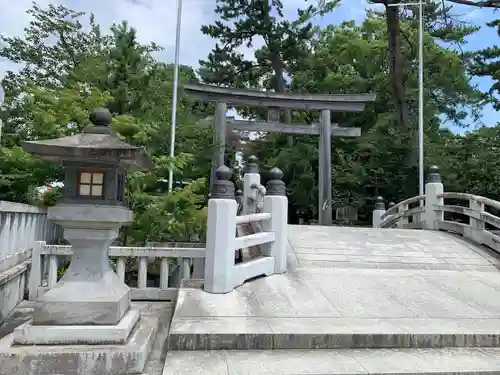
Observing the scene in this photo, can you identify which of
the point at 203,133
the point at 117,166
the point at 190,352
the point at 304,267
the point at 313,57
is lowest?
the point at 190,352

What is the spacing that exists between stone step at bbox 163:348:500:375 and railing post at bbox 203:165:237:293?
1.38m

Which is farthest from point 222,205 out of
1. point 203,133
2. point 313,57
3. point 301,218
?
point 313,57

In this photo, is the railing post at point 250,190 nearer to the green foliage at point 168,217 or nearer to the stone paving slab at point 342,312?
the green foliage at point 168,217

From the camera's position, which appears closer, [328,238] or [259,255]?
[259,255]

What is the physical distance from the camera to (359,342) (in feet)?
12.6

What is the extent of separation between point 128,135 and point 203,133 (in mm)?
3388

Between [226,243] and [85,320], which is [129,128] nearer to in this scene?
[226,243]

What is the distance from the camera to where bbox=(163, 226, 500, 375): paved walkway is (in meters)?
3.48

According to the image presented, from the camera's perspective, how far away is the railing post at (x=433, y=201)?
33.1 ft

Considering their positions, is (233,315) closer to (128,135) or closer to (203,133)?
(128,135)

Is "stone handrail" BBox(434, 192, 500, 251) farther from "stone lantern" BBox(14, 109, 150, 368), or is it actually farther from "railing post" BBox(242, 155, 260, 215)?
"stone lantern" BBox(14, 109, 150, 368)

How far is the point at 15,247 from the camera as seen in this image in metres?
5.23

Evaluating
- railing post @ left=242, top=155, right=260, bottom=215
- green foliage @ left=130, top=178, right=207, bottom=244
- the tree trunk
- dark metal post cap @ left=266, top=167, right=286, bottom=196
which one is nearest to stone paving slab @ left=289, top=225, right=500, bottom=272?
railing post @ left=242, top=155, right=260, bottom=215

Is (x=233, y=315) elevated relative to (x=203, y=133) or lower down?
lower down
